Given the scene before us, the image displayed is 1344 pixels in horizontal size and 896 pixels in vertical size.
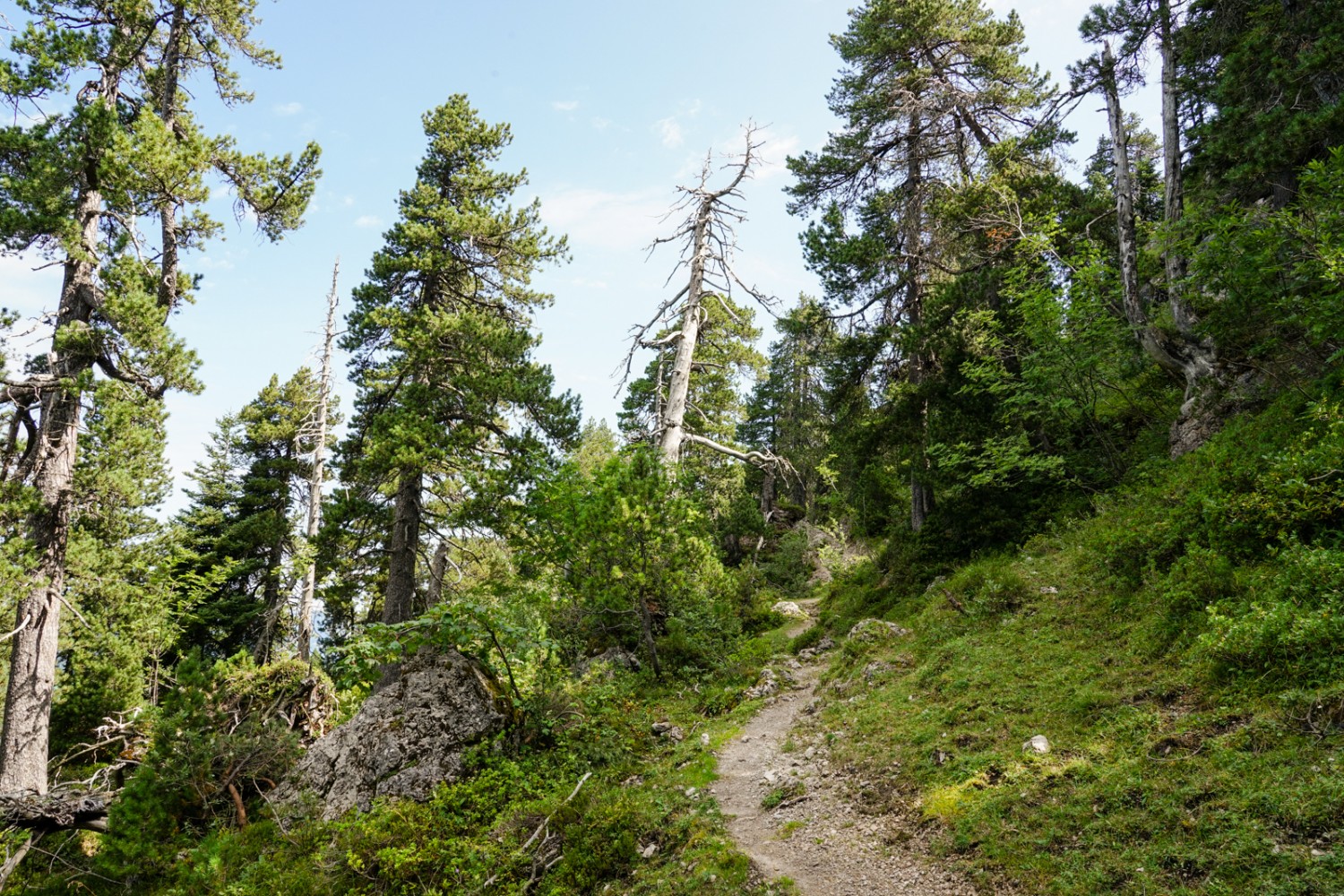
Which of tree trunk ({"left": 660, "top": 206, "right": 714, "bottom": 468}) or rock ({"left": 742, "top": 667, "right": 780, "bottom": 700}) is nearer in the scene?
rock ({"left": 742, "top": 667, "right": 780, "bottom": 700})

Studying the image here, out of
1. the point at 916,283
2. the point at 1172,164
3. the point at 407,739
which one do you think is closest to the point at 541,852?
the point at 407,739

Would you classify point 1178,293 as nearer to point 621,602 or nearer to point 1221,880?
point 1221,880

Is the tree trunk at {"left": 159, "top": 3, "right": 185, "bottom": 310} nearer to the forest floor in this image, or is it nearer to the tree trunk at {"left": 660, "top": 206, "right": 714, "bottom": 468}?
the tree trunk at {"left": 660, "top": 206, "right": 714, "bottom": 468}

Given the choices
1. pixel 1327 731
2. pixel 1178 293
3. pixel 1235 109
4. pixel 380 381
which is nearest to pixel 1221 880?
pixel 1327 731

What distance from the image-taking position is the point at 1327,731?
4270 millimetres

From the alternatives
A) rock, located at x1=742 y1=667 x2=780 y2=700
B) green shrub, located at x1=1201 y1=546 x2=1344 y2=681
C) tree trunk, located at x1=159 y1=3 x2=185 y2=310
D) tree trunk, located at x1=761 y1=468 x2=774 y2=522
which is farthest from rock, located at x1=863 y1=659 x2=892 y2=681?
tree trunk, located at x1=761 y1=468 x2=774 y2=522

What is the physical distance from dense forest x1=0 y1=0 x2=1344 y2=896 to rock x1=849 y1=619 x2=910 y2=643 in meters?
0.20

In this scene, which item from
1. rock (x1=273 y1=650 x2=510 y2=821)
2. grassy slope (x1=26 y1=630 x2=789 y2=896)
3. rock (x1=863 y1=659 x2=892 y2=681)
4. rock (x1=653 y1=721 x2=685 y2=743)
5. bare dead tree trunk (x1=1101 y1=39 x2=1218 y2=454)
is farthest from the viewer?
bare dead tree trunk (x1=1101 y1=39 x2=1218 y2=454)

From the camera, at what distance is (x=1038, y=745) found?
18.5ft

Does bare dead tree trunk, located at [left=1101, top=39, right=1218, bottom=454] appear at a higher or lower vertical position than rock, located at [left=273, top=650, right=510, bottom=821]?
higher

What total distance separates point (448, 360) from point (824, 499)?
11.5 metres

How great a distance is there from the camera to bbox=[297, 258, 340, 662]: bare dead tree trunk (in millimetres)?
19422

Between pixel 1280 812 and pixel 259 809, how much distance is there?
11463 mm

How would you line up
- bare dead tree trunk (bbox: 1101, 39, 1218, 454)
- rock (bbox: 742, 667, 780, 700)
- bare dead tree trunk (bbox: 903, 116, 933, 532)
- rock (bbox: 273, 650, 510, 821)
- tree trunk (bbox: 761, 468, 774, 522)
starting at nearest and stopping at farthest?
1. rock (bbox: 273, 650, 510, 821)
2. bare dead tree trunk (bbox: 1101, 39, 1218, 454)
3. rock (bbox: 742, 667, 780, 700)
4. bare dead tree trunk (bbox: 903, 116, 933, 532)
5. tree trunk (bbox: 761, 468, 774, 522)
